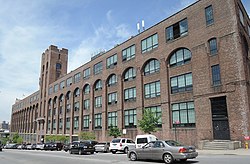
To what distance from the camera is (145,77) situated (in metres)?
35.2

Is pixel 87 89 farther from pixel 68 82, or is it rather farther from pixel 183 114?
pixel 183 114

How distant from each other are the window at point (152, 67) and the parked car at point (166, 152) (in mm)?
18682

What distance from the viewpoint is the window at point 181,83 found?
28766mm

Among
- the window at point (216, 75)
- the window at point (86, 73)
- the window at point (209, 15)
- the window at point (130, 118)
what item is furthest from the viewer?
the window at point (86, 73)

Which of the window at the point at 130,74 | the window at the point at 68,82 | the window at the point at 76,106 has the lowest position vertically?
the window at the point at 76,106

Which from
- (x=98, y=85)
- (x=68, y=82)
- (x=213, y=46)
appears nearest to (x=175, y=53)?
(x=213, y=46)

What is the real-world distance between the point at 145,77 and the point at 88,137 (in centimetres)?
1581

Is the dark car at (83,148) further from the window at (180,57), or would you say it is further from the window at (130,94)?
the window at (180,57)

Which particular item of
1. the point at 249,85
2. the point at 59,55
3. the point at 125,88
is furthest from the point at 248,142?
the point at 59,55

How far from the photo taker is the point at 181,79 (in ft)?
98.5

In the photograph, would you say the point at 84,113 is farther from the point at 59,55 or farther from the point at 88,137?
the point at 59,55

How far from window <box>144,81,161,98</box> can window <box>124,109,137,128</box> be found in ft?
13.0

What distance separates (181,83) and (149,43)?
8.84 metres

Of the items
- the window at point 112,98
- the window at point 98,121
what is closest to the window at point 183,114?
the window at point 112,98
